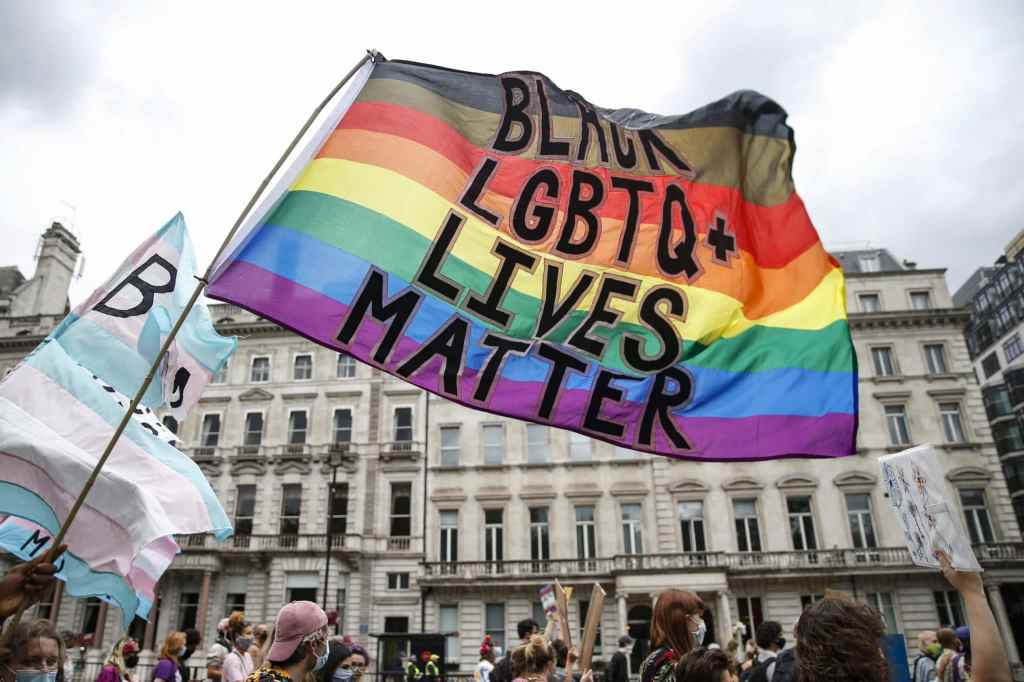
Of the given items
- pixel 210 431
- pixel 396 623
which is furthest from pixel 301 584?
pixel 210 431

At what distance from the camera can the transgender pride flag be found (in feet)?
17.5

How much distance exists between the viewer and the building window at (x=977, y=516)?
3319 cm

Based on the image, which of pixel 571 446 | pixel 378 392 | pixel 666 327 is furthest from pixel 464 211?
pixel 378 392

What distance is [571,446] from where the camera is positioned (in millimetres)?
35969

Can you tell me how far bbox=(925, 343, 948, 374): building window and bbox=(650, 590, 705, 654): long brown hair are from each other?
1464 inches

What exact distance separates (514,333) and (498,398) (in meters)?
0.51

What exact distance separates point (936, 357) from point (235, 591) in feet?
121

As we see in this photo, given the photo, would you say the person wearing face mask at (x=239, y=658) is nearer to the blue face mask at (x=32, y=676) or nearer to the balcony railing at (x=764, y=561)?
the blue face mask at (x=32, y=676)

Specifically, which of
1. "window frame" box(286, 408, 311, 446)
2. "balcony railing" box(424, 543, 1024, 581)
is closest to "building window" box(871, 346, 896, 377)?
"balcony railing" box(424, 543, 1024, 581)

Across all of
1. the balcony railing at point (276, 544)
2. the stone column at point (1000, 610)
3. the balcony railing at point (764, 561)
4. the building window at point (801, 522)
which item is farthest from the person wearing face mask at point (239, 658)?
the stone column at point (1000, 610)

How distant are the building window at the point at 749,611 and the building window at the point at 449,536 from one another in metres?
13.2

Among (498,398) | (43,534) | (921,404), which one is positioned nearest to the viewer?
(498,398)

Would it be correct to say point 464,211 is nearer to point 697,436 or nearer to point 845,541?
point 697,436

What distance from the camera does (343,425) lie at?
38500 millimetres
